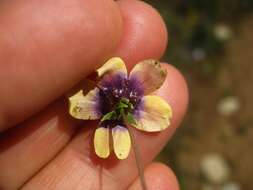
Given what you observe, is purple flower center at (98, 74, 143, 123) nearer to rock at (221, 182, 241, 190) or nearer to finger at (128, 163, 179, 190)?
finger at (128, 163, 179, 190)

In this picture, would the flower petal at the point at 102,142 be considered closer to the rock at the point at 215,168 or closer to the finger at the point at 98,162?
the finger at the point at 98,162

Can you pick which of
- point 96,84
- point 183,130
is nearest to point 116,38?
point 96,84

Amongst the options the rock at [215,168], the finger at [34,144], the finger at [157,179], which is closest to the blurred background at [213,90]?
the rock at [215,168]

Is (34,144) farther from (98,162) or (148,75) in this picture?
(148,75)

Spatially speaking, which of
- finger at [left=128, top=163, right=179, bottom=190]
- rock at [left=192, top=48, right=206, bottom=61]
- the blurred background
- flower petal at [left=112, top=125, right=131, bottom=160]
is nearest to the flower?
flower petal at [left=112, top=125, right=131, bottom=160]

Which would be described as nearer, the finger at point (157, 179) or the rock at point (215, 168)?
the finger at point (157, 179)

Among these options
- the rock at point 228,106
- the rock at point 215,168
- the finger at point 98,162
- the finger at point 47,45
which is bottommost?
the rock at point 215,168
